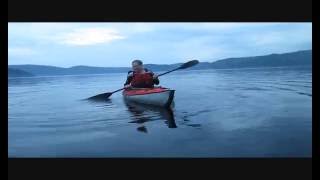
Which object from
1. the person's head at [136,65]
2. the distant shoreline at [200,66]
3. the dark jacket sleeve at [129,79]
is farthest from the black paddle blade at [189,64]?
the dark jacket sleeve at [129,79]

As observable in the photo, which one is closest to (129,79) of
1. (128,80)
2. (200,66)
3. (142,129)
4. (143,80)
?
(128,80)

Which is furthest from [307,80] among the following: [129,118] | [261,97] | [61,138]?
[61,138]

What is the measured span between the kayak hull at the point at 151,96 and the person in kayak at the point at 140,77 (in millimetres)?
53

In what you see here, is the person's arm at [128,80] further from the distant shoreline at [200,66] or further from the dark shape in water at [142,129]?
the dark shape in water at [142,129]

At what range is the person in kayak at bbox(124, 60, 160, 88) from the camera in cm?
507

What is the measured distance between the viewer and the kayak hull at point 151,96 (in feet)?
16.8

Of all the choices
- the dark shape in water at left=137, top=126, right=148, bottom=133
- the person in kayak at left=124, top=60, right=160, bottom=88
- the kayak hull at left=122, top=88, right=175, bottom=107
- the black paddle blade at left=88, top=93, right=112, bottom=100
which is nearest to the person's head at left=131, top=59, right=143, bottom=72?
the person in kayak at left=124, top=60, right=160, bottom=88

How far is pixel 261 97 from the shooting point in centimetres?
Result: 504

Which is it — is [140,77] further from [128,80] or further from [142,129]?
[142,129]

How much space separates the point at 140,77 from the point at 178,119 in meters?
0.57

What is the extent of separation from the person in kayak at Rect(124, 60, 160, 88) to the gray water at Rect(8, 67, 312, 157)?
0.29 ft

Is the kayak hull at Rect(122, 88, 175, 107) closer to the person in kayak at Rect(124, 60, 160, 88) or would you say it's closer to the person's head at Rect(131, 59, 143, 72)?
the person in kayak at Rect(124, 60, 160, 88)
